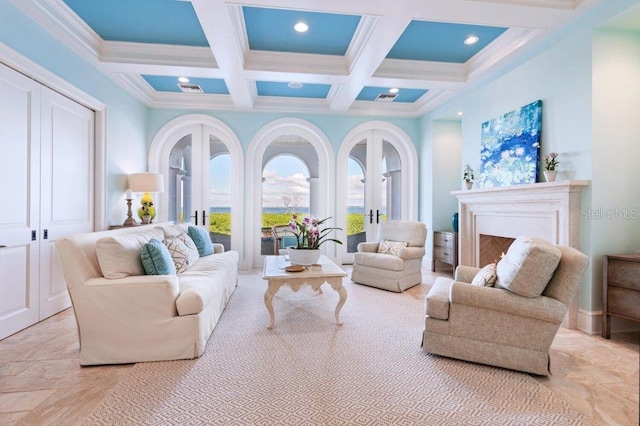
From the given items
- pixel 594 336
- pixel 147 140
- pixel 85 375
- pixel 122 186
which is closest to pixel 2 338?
pixel 85 375

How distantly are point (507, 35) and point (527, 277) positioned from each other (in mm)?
2928

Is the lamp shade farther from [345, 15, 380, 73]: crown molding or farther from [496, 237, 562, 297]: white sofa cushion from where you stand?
[496, 237, 562, 297]: white sofa cushion

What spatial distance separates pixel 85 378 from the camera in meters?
2.32

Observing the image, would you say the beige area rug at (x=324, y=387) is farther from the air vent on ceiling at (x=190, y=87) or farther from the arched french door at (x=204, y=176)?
the air vent on ceiling at (x=190, y=87)

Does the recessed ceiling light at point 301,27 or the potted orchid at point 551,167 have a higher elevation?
the recessed ceiling light at point 301,27

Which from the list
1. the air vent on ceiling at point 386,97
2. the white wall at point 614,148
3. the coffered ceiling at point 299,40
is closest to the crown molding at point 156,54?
the coffered ceiling at point 299,40

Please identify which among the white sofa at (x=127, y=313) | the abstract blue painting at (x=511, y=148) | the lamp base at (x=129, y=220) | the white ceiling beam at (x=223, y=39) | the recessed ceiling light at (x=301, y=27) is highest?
the recessed ceiling light at (x=301, y=27)

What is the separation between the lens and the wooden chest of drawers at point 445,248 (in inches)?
209

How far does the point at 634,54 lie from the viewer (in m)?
3.12

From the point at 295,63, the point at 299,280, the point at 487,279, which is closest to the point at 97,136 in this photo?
the point at 295,63

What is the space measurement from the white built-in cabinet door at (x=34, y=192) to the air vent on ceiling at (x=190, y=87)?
1587 millimetres

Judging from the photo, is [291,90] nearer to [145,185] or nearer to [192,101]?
[192,101]

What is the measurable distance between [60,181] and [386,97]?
482 cm

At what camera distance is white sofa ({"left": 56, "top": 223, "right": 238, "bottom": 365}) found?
2447mm
